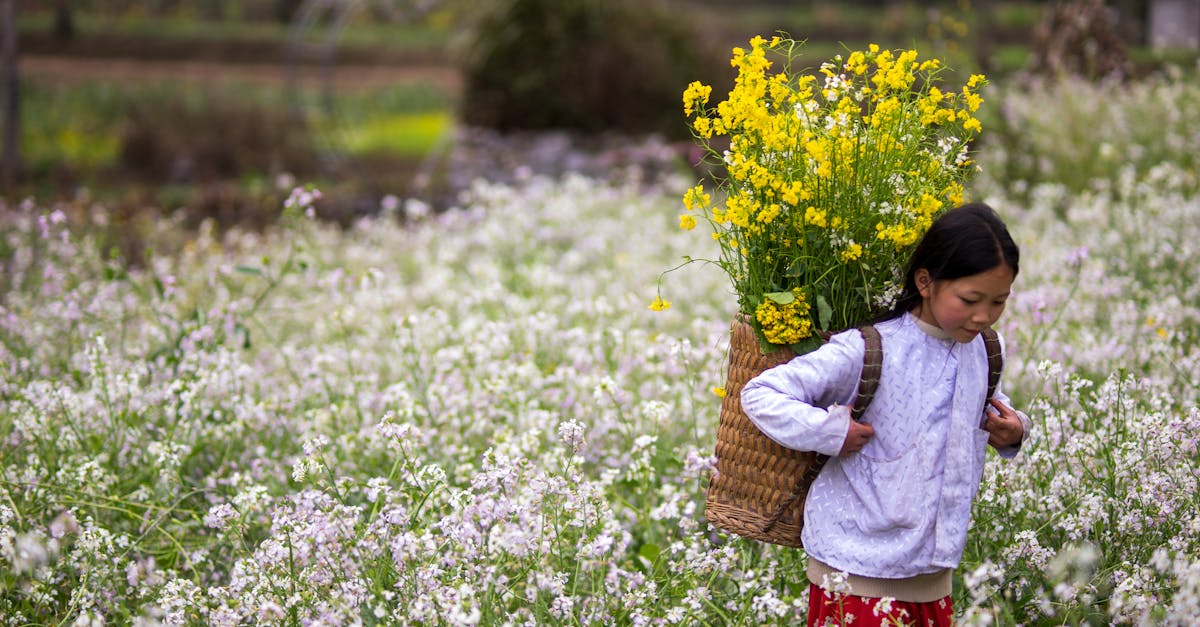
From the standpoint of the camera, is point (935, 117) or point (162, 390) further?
point (162, 390)

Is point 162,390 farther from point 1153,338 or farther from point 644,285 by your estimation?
point 1153,338

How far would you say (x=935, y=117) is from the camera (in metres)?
Result: 3.02

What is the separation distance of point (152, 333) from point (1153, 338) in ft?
15.0

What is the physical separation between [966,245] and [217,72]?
68.7 feet

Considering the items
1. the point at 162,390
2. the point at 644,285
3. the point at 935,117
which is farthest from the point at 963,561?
the point at 644,285

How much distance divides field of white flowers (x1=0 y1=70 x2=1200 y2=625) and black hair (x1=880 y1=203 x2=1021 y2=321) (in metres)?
0.71

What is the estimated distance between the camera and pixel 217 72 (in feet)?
70.2

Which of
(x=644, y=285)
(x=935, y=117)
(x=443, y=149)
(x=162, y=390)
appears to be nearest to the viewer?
(x=935, y=117)

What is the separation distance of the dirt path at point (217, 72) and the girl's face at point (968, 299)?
18.7 meters

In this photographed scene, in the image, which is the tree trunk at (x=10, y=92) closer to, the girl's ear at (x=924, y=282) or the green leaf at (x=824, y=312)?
the green leaf at (x=824, y=312)

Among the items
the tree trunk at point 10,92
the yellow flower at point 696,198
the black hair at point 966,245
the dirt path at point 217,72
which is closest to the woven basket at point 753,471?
the yellow flower at point 696,198

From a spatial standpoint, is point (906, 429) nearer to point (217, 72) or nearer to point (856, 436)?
point (856, 436)

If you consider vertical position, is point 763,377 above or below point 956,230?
below

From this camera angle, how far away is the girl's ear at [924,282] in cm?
278
